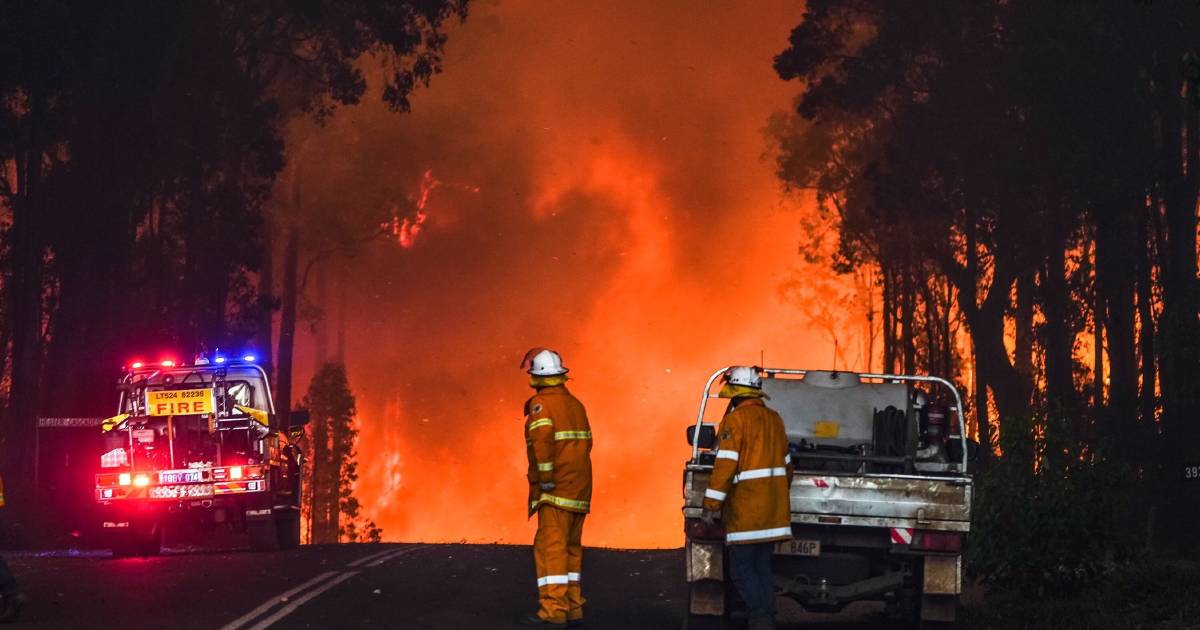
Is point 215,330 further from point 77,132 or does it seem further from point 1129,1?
point 1129,1

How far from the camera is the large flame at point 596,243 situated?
277ft

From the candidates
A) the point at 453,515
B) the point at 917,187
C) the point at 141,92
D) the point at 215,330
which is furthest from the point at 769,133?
the point at 453,515

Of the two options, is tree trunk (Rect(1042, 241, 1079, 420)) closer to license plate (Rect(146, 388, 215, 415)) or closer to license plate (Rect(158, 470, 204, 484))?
license plate (Rect(146, 388, 215, 415))

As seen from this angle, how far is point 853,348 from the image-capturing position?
75438 mm

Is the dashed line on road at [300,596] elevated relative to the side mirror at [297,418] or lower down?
lower down

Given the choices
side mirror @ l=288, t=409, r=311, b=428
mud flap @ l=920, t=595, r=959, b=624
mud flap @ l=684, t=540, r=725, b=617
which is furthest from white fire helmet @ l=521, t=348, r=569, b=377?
side mirror @ l=288, t=409, r=311, b=428

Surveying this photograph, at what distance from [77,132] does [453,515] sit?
68.3m

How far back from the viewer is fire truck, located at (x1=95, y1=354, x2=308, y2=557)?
73.7 feet

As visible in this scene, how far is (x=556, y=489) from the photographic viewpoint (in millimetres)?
13828

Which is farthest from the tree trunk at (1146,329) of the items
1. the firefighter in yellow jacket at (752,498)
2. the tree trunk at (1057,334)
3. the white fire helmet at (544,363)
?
the firefighter in yellow jacket at (752,498)

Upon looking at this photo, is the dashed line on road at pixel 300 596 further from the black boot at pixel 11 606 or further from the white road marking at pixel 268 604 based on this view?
the black boot at pixel 11 606

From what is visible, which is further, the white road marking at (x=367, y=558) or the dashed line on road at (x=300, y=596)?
the white road marking at (x=367, y=558)

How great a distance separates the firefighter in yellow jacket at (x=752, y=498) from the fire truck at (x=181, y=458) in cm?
1108

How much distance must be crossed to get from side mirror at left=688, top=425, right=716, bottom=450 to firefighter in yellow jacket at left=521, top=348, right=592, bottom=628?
97 centimetres
